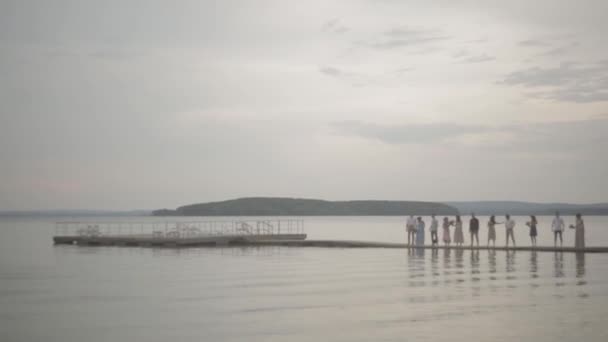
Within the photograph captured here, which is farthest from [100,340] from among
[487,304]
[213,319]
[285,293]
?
[487,304]

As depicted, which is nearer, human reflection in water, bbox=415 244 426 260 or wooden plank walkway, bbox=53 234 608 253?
human reflection in water, bbox=415 244 426 260

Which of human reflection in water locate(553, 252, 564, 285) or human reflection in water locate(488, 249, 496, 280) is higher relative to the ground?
human reflection in water locate(553, 252, 564, 285)

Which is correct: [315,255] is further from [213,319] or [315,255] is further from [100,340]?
[100,340]

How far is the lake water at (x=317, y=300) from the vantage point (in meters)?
14.0

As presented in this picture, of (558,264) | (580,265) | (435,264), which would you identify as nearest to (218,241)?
(435,264)

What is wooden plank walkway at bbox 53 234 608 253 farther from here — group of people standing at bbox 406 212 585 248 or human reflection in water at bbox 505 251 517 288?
human reflection in water at bbox 505 251 517 288

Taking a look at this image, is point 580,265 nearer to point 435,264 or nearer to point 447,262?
point 447,262

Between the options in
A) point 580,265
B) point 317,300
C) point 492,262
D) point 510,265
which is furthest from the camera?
point 492,262

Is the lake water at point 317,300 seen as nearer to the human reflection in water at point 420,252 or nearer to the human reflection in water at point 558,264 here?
the human reflection in water at point 558,264

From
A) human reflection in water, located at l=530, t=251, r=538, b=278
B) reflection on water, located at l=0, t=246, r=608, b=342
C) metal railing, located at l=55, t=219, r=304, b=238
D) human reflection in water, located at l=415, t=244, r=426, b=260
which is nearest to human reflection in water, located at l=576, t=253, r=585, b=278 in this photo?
reflection on water, located at l=0, t=246, r=608, b=342

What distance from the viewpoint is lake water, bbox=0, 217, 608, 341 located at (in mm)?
13984

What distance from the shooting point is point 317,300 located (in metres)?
18.5

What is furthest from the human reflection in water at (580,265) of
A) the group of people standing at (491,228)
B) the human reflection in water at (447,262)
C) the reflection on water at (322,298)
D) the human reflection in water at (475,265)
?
the human reflection in water at (447,262)

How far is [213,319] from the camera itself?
15.7 m
